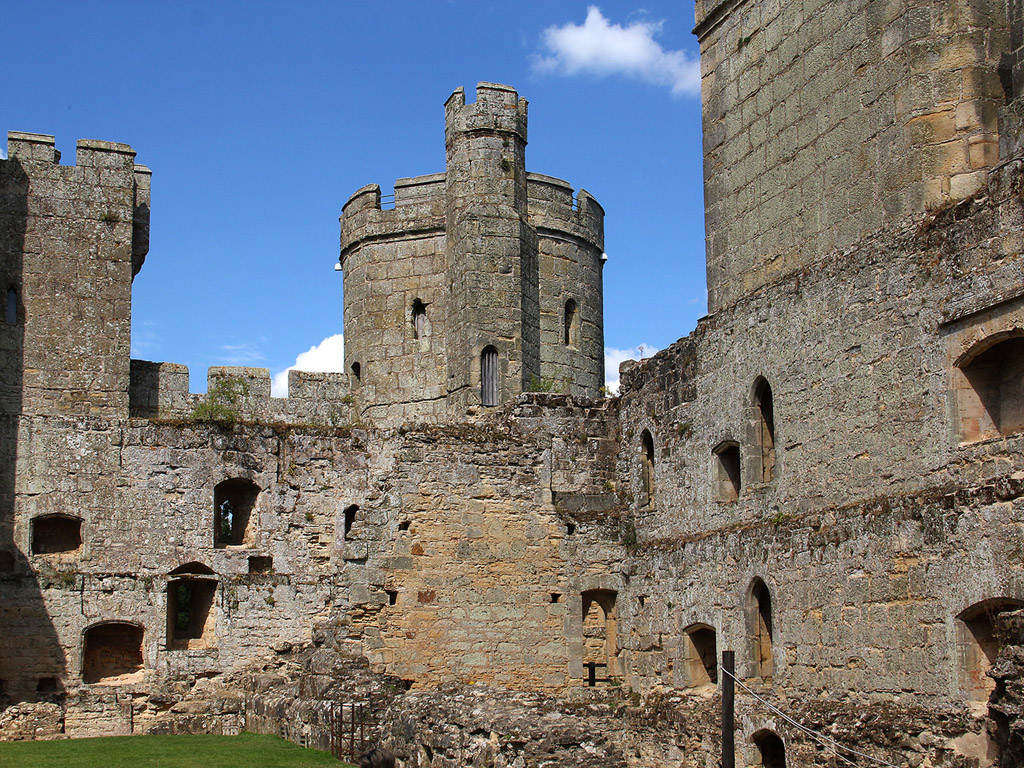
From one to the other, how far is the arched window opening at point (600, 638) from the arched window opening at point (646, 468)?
1.43 meters

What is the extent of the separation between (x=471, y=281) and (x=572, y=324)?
2609mm

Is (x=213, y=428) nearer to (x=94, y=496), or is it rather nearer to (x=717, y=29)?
(x=94, y=496)

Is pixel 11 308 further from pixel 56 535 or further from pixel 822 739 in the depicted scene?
pixel 822 739

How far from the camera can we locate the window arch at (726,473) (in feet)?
55.7

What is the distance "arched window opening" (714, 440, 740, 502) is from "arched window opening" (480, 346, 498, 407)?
8789 millimetres

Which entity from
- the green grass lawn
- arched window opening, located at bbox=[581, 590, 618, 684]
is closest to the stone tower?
arched window opening, located at bbox=[581, 590, 618, 684]

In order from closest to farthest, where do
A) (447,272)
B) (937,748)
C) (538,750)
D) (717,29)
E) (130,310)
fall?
1. (937,748)
2. (538,750)
3. (717,29)
4. (130,310)
5. (447,272)

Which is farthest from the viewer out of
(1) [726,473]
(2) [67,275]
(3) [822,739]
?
(2) [67,275]

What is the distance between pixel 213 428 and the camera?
22.4 metres

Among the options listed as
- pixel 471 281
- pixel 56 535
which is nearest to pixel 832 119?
pixel 471 281

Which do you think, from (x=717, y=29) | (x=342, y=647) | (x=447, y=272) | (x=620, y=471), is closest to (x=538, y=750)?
(x=342, y=647)

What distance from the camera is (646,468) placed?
19.4 m

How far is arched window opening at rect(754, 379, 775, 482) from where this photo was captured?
1614 centimetres

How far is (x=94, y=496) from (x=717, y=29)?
11.6 metres
